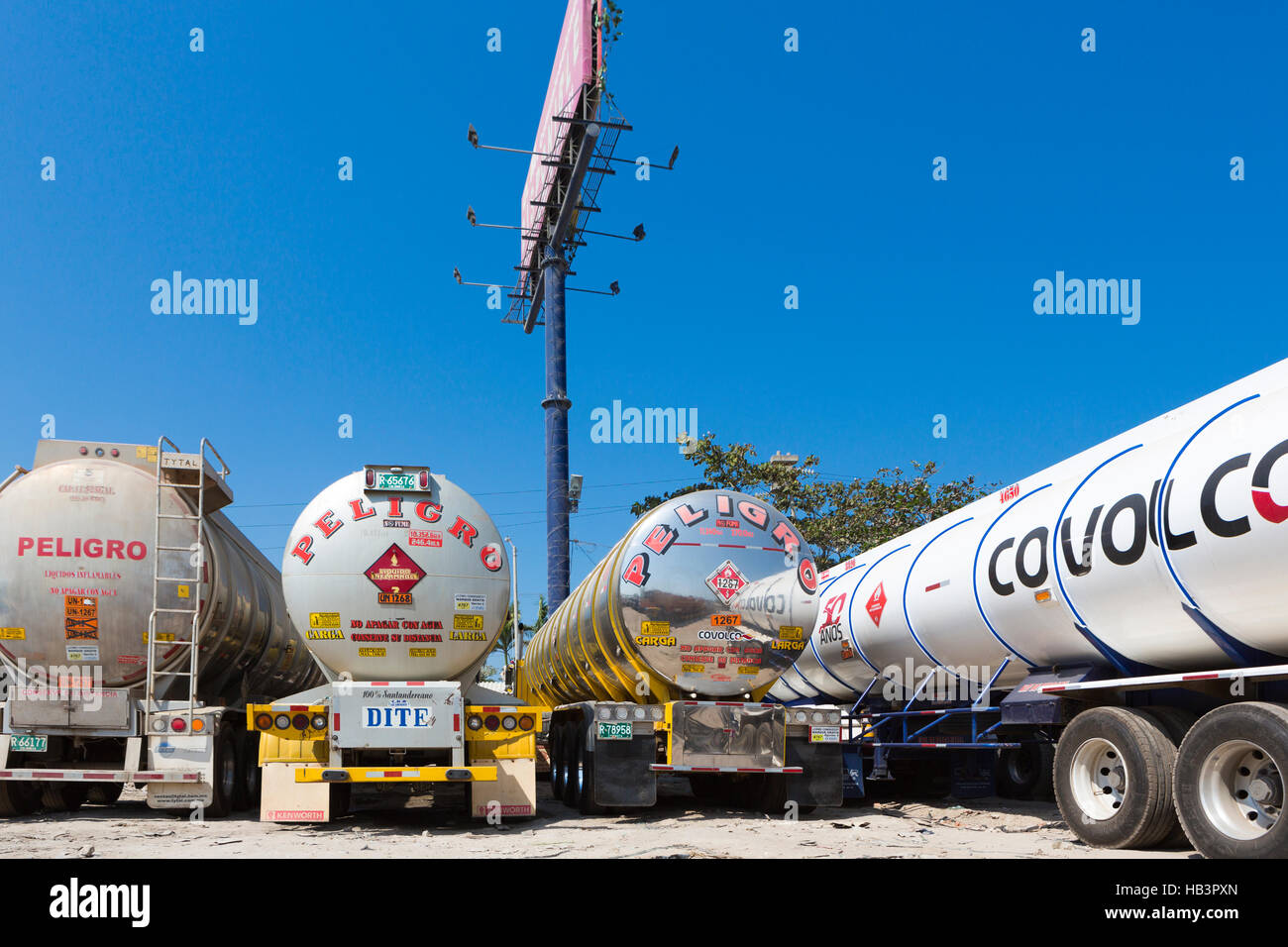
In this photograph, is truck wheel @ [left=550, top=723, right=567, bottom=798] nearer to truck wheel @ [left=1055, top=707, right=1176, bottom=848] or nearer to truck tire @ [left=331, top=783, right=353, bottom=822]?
truck tire @ [left=331, top=783, right=353, bottom=822]

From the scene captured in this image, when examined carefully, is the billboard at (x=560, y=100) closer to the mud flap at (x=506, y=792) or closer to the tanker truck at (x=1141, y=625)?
the tanker truck at (x=1141, y=625)

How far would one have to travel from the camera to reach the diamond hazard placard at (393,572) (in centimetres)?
928

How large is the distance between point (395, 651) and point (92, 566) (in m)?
3.06

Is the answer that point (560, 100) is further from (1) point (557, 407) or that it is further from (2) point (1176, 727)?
(2) point (1176, 727)

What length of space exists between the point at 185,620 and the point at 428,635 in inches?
102

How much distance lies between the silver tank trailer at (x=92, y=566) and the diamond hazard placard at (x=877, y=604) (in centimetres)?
729

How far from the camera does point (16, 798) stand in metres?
10.3

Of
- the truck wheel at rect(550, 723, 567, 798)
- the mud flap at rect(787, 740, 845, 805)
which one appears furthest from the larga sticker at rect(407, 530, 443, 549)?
the truck wheel at rect(550, 723, 567, 798)

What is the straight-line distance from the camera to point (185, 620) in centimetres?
1030

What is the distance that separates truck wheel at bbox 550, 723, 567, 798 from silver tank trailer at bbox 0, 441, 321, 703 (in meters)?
4.26

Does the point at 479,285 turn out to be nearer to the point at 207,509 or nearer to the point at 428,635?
the point at 207,509

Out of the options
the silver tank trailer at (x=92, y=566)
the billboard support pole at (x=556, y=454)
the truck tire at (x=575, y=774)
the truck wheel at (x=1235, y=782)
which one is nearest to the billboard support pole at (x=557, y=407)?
the billboard support pole at (x=556, y=454)

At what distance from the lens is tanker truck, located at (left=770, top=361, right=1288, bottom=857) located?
672cm
